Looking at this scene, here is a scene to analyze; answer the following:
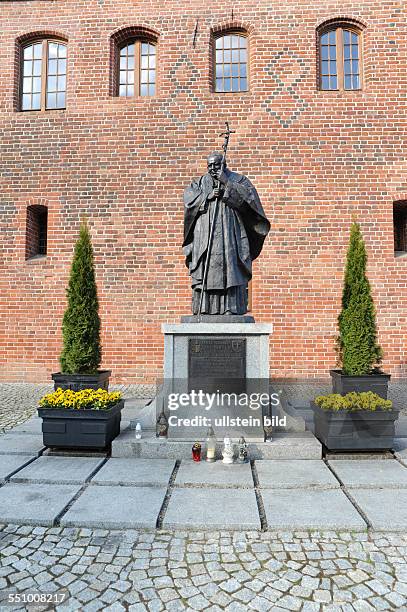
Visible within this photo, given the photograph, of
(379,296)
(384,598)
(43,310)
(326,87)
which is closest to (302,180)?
(326,87)

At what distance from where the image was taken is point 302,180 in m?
8.97

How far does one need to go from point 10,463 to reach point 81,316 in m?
2.89

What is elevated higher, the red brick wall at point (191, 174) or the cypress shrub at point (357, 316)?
the red brick wall at point (191, 174)

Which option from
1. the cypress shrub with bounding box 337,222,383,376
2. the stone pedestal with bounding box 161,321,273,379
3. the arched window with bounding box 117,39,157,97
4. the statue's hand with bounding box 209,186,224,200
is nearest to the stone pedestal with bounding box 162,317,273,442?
the stone pedestal with bounding box 161,321,273,379

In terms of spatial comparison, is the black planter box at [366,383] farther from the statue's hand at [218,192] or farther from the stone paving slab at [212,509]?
the stone paving slab at [212,509]

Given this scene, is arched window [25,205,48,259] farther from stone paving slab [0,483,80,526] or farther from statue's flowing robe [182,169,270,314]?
stone paving slab [0,483,80,526]

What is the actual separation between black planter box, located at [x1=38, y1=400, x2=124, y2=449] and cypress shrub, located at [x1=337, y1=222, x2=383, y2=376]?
Answer: 394cm

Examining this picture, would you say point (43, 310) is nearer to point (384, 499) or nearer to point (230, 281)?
point (230, 281)

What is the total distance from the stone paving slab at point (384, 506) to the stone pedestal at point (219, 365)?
4.32 feet

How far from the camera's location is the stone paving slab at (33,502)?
2961mm

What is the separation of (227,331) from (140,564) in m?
2.42

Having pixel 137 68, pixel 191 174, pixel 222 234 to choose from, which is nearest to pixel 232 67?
pixel 137 68

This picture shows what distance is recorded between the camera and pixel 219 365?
449 centimetres

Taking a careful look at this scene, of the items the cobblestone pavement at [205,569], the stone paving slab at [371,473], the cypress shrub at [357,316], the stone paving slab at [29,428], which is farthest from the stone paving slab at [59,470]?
the cypress shrub at [357,316]
